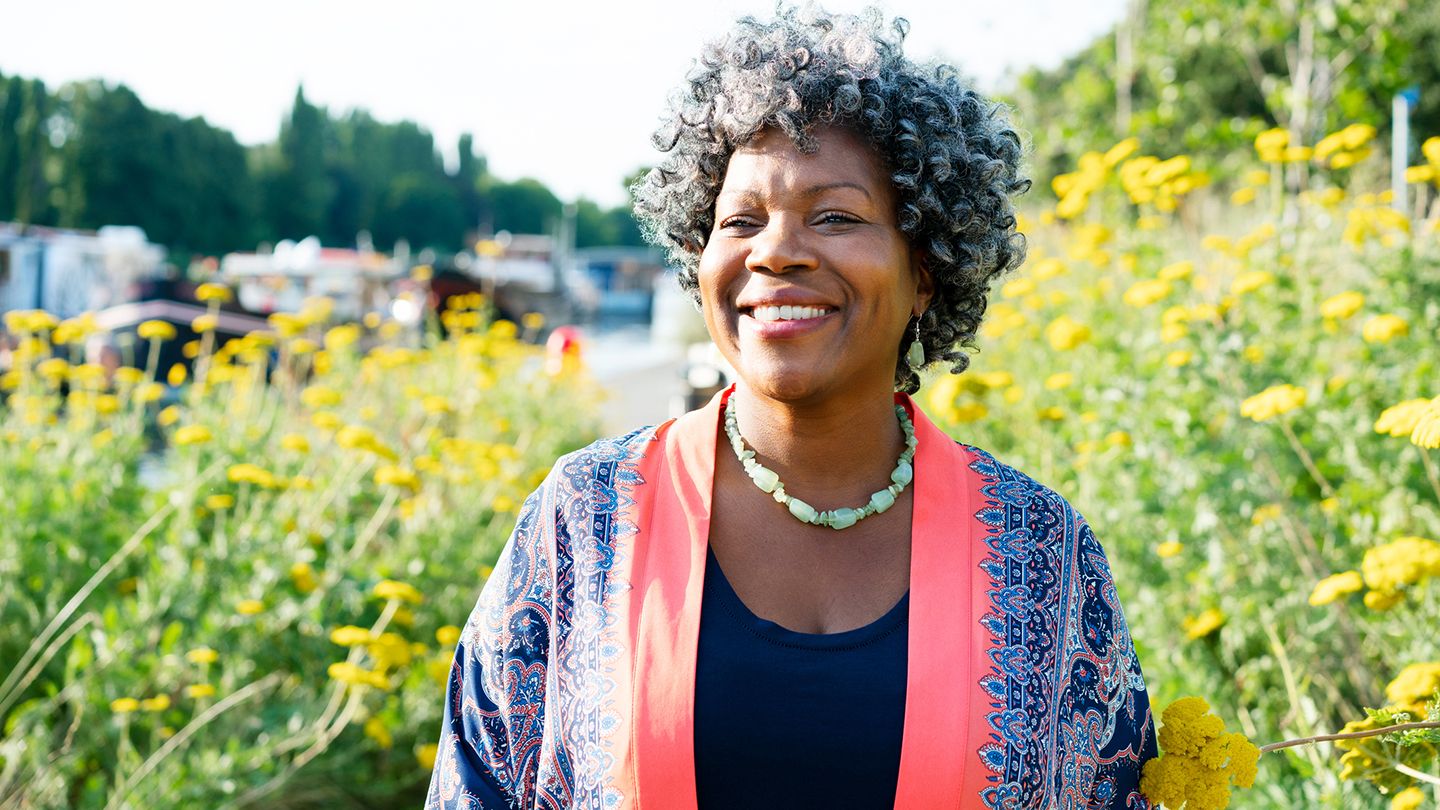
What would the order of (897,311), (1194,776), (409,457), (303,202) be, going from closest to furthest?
(1194,776)
(897,311)
(409,457)
(303,202)

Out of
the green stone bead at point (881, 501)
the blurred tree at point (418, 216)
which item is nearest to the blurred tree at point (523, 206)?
the blurred tree at point (418, 216)

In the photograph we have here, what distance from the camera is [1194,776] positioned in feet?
4.98

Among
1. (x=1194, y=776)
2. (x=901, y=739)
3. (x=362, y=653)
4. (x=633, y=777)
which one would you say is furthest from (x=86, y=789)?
(x=1194, y=776)

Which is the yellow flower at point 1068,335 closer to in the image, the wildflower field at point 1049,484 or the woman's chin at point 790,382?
the wildflower field at point 1049,484

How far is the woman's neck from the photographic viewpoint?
1.64m

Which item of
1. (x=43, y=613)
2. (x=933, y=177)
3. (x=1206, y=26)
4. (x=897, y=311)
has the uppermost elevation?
(x=1206, y=26)

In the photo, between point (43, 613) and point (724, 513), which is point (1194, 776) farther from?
point (43, 613)

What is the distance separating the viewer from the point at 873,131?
5.21 ft

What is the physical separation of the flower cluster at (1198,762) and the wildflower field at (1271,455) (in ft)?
0.71

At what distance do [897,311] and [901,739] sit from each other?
1.75ft

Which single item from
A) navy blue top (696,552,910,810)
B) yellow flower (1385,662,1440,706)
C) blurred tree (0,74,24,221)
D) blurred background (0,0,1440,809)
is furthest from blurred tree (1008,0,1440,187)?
blurred tree (0,74,24,221)

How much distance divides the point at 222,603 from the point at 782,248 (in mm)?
2430

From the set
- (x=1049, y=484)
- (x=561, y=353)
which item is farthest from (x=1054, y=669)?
(x=561, y=353)

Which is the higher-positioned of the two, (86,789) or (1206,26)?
(1206,26)
